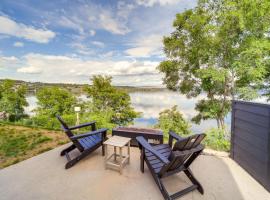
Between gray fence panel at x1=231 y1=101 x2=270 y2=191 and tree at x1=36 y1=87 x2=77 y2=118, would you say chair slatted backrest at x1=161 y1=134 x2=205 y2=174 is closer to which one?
gray fence panel at x1=231 y1=101 x2=270 y2=191

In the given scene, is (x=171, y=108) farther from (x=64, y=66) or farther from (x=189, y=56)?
(x=64, y=66)

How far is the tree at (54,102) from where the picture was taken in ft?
44.1

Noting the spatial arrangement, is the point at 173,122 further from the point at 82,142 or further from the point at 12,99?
the point at 12,99

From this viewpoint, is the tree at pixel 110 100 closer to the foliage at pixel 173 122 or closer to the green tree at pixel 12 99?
the foliage at pixel 173 122

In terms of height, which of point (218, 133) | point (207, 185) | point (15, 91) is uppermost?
point (15, 91)

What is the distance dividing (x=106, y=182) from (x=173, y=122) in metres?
6.68

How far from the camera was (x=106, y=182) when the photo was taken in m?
2.32

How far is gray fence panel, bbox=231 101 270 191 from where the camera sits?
2131mm

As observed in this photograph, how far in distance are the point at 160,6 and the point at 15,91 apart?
15259 mm

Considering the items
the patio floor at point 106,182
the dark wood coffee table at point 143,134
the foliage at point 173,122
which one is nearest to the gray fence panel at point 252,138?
the patio floor at point 106,182

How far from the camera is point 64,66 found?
12.3 metres

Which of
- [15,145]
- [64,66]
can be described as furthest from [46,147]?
[64,66]

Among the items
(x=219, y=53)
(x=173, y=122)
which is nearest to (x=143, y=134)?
(x=219, y=53)

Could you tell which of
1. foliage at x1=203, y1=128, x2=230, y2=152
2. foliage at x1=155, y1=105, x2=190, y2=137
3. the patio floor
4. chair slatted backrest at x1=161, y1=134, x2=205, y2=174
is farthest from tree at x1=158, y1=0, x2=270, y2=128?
chair slatted backrest at x1=161, y1=134, x2=205, y2=174
